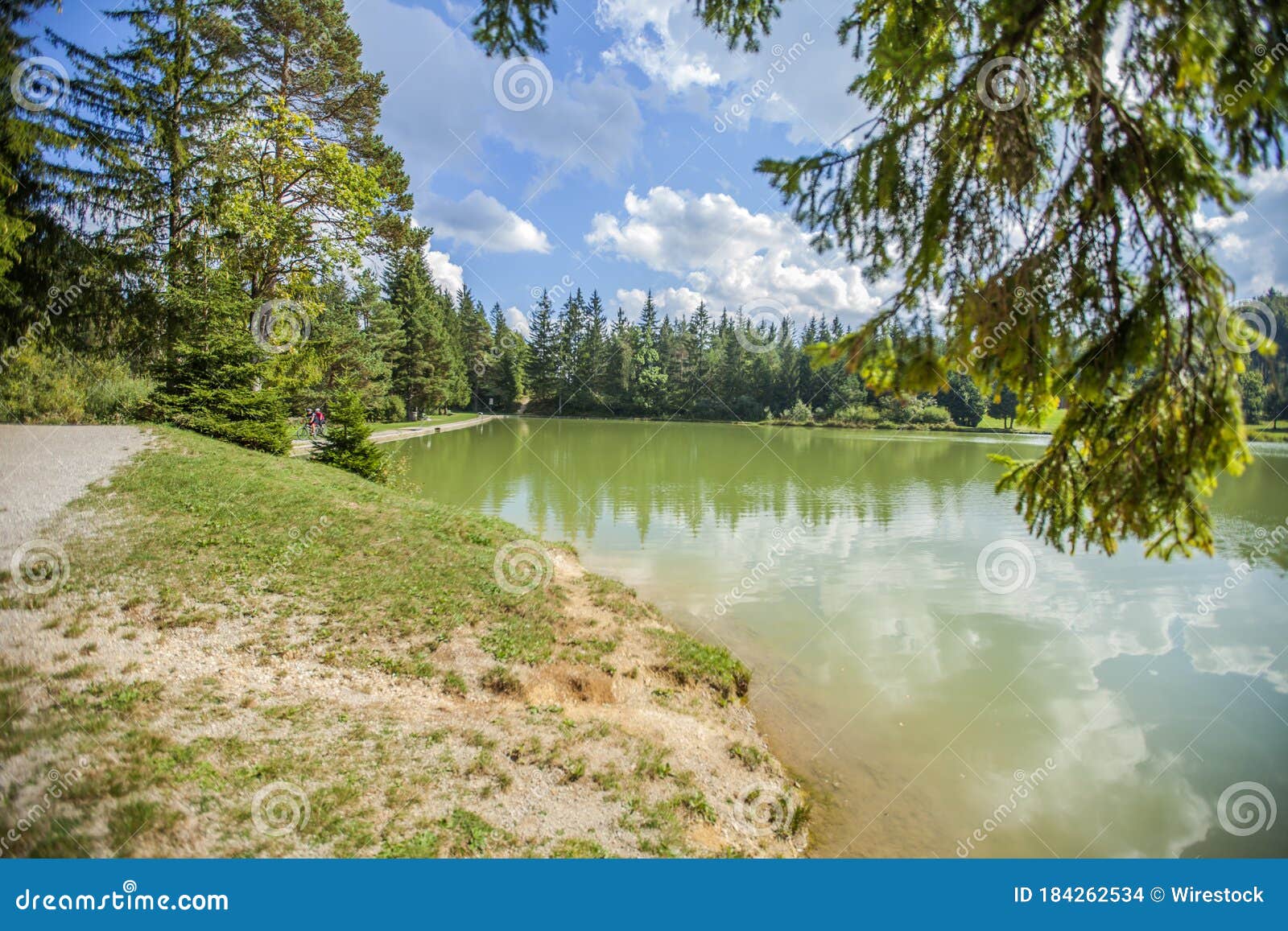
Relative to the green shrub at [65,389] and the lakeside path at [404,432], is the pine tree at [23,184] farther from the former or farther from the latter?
the lakeside path at [404,432]

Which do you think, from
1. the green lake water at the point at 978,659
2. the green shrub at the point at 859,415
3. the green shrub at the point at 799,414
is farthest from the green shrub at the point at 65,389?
the green shrub at the point at 859,415

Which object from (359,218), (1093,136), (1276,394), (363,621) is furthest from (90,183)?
(1276,394)

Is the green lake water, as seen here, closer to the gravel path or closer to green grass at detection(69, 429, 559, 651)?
green grass at detection(69, 429, 559, 651)

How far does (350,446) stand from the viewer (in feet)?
48.6

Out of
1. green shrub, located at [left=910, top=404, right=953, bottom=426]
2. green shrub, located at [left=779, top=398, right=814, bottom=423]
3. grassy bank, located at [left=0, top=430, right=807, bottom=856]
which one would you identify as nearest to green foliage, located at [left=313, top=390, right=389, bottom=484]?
grassy bank, located at [left=0, top=430, right=807, bottom=856]

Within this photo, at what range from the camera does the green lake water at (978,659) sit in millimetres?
5016

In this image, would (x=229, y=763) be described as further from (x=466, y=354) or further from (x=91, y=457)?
(x=466, y=354)

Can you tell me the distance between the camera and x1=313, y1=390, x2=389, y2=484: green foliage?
1444cm

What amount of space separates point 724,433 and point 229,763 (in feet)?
167

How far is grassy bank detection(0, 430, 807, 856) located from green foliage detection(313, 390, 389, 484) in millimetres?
5548

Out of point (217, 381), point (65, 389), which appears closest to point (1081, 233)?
point (217, 381)

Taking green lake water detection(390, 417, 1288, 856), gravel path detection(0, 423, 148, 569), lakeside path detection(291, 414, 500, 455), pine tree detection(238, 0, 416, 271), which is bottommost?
green lake water detection(390, 417, 1288, 856)

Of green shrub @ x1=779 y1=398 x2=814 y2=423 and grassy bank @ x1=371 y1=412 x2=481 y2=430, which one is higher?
green shrub @ x1=779 y1=398 x2=814 y2=423

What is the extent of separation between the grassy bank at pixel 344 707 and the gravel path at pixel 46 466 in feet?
1.47
